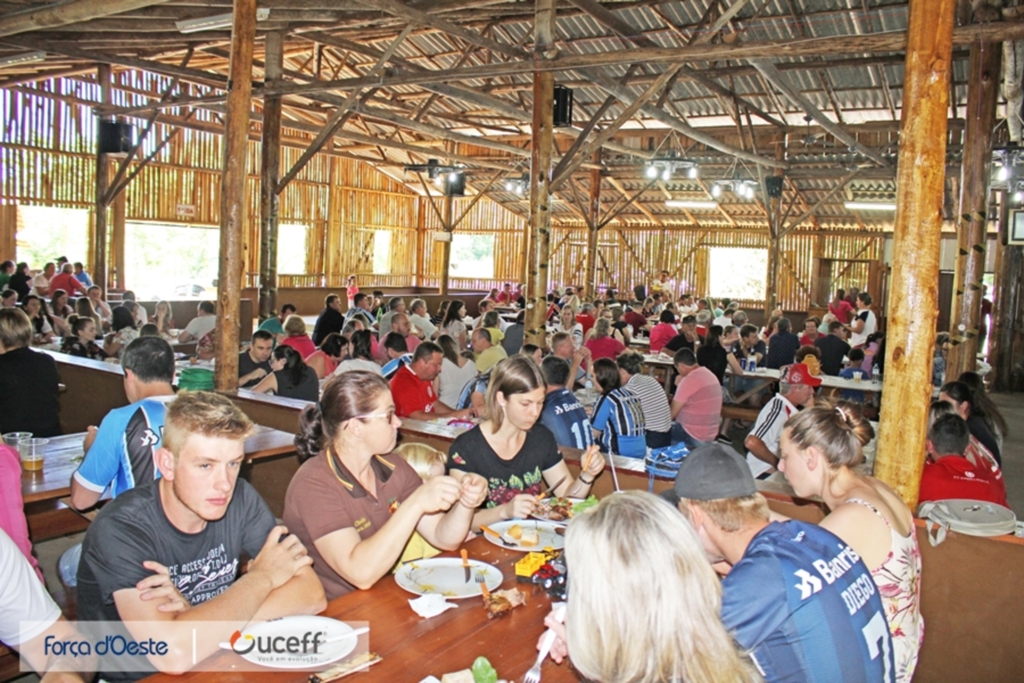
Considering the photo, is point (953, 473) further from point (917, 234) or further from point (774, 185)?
point (774, 185)

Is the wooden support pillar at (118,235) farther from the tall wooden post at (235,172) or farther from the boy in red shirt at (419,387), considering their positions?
the boy in red shirt at (419,387)

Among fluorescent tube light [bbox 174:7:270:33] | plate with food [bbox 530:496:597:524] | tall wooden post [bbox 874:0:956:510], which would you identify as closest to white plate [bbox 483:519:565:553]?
plate with food [bbox 530:496:597:524]

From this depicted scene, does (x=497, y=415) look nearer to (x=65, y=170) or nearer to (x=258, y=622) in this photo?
(x=258, y=622)

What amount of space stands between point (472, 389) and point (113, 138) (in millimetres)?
11866

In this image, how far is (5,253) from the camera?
17781mm

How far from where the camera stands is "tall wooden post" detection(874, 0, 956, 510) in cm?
382

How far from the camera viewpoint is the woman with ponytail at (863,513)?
8.25 ft

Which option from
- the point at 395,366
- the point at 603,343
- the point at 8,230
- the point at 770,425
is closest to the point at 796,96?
the point at 603,343

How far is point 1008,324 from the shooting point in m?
14.4

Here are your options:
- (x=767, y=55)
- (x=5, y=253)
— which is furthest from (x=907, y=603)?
(x=5, y=253)

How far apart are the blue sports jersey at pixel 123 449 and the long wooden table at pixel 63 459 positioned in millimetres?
362
